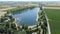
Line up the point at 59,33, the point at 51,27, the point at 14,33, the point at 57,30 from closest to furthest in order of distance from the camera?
1. the point at 14,33
2. the point at 59,33
3. the point at 57,30
4. the point at 51,27

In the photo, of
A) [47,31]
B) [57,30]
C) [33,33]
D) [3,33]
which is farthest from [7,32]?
[57,30]

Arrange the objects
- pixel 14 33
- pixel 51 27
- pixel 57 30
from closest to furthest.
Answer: pixel 14 33, pixel 57 30, pixel 51 27

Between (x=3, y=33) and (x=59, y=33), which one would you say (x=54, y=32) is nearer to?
(x=59, y=33)

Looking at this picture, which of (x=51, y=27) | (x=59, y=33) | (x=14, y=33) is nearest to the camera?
(x=14, y=33)

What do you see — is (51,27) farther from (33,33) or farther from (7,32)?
(7,32)

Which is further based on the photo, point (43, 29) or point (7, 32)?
point (43, 29)

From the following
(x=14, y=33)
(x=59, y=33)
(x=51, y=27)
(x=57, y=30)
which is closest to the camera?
(x=14, y=33)

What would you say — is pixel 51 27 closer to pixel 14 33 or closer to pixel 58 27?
pixel 58 27

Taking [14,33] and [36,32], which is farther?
[36,32]
